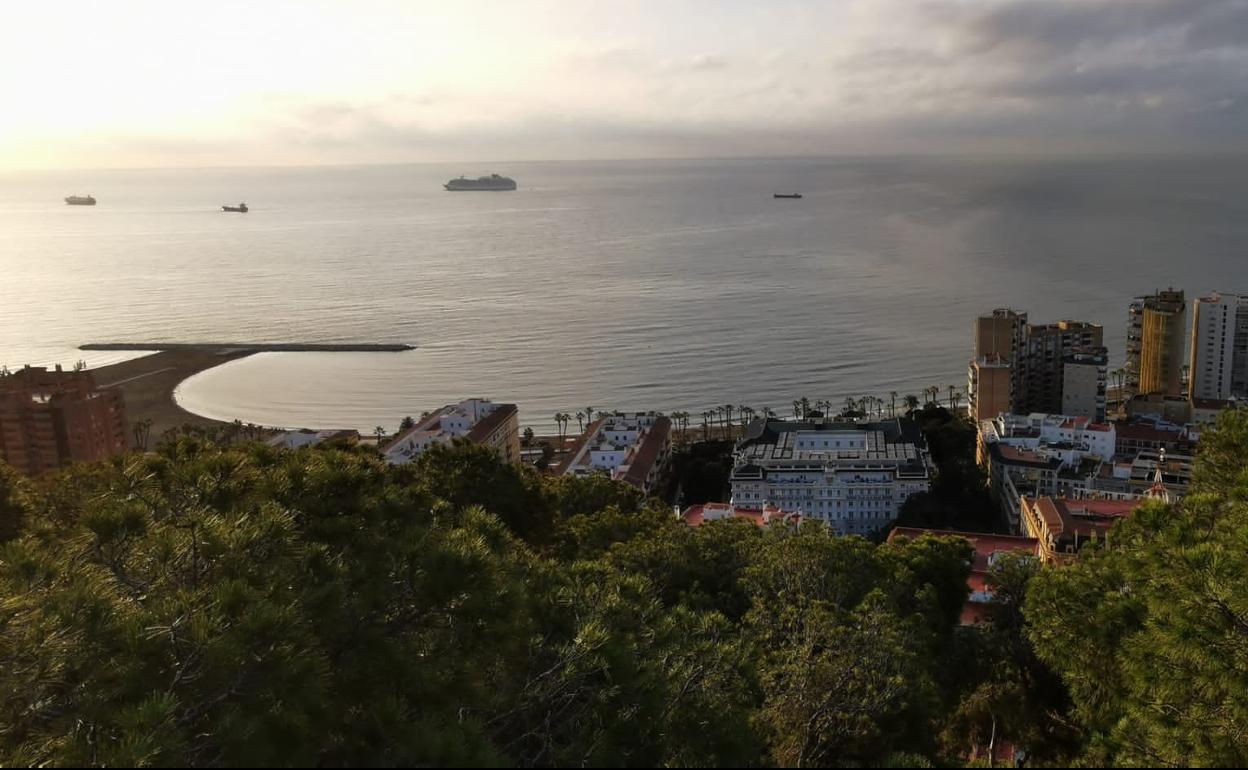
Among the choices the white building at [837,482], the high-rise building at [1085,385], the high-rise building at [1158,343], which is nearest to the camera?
the white building at [837,482]

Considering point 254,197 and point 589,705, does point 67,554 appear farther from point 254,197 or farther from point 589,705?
point 254,197

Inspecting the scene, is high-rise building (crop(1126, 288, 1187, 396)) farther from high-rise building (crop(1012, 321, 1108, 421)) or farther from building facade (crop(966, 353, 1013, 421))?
building facade (crop(966, 353, 1013, 421))

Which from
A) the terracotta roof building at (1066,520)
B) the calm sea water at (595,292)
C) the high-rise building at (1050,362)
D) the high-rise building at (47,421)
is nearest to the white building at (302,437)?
the high-rise building at (47,421)

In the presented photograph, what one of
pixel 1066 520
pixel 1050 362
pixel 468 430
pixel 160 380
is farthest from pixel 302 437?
pixel 1050 362

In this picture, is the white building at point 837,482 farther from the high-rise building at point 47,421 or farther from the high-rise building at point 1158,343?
the high-rise building at point 47,421

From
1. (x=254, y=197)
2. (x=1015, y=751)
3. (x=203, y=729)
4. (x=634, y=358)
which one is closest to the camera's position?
(x=203, y=729)

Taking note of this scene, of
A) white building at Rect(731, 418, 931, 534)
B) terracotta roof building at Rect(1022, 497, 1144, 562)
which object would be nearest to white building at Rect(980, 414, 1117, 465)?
white building at Rect(731, 418, 931, 534)

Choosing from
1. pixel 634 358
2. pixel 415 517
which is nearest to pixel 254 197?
pixel 634 358
